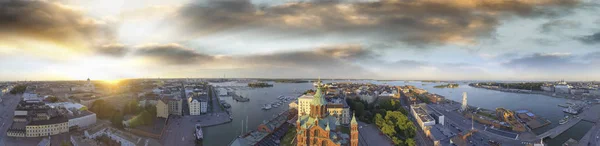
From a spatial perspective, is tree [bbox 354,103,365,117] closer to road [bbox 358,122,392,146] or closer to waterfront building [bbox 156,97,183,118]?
road [bbox 358,122,392,146]

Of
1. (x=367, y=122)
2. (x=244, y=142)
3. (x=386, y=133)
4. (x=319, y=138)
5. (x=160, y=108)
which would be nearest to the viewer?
(x=319, y=138)

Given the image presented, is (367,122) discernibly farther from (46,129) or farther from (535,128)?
(46,129)

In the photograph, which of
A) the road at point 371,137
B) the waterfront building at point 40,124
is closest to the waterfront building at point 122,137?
the waterfront building at point 40,124

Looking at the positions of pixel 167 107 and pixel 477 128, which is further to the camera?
pixel 167 107

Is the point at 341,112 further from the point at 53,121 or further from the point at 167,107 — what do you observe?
the point at 53,121

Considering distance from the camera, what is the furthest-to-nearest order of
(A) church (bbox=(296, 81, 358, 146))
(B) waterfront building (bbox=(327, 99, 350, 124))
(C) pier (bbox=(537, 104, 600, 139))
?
(B) waterfront building (bbox=(327, 99, 350, 124)), (C) pier (bbox=(537, 104, 600, 139)), (A) church (bbox=(296, 81, 358, 146))

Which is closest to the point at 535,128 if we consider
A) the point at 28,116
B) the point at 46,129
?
the point at 46,129

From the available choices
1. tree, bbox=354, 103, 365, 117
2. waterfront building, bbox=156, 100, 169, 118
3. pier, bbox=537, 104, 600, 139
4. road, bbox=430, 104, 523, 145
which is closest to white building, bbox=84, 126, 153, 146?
waterfront building, bbox=156, 100, 169, 118

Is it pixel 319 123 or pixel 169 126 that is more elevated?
pixel 319 123

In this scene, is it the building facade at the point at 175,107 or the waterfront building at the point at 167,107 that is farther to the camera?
the building facade at the point at 175,107

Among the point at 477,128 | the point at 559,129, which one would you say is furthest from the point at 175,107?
the point at 559,129

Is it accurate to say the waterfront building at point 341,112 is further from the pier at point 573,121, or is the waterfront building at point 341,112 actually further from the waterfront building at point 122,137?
the waterfront building at point 122,137
